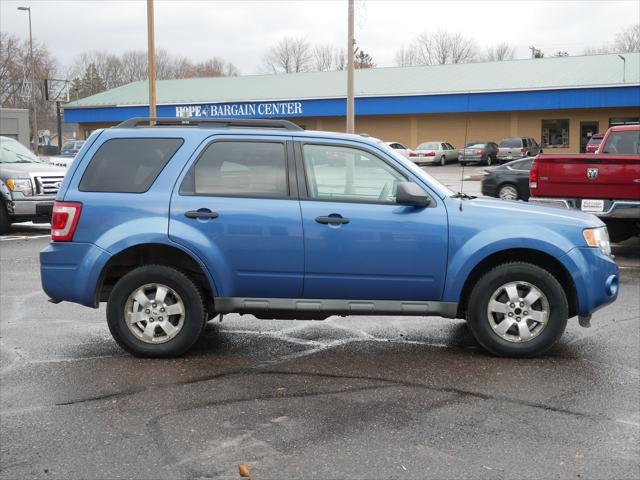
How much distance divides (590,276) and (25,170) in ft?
39.4

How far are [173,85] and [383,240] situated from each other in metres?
54.0

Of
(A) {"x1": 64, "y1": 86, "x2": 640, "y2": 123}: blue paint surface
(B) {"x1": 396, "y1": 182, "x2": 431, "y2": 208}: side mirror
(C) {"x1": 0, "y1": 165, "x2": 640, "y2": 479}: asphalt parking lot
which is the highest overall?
(A) {"x1": 64, "y1": 86, "x2": 640, "y2": 123}: blue paint surface

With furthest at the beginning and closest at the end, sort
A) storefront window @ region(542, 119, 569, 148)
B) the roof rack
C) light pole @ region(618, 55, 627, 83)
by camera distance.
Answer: storefront window @ region(542, 119, 569, 148) < light pole @ region(618, 55, 627, 83) < the roof rack

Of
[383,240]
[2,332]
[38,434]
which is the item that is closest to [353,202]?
[383,240]

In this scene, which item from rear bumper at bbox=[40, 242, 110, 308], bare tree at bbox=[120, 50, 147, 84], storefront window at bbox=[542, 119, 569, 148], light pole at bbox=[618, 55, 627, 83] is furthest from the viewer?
bare tree at bbox=[120, 50, 147, 84]

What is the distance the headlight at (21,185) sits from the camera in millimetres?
14430

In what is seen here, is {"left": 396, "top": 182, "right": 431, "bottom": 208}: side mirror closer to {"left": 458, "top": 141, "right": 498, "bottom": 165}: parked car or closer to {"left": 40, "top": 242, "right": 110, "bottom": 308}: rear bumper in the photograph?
{"left": 40, "top": 242, "right": 110, "bottom": 308}: rear bumper

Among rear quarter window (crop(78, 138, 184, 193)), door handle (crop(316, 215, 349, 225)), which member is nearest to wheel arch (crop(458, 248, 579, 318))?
door handle (crop(316, 215, 349, 225))

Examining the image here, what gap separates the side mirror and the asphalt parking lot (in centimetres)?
127

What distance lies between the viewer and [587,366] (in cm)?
586

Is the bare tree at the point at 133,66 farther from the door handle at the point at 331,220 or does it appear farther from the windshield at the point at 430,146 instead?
the door handle at the point at 331,220

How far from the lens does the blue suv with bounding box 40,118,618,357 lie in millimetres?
5871

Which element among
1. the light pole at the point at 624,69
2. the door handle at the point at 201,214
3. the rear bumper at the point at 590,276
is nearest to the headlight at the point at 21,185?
the door handle at the point at 201,214

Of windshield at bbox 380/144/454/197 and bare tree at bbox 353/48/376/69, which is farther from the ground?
bare tree at bbox 353/48/376/69
